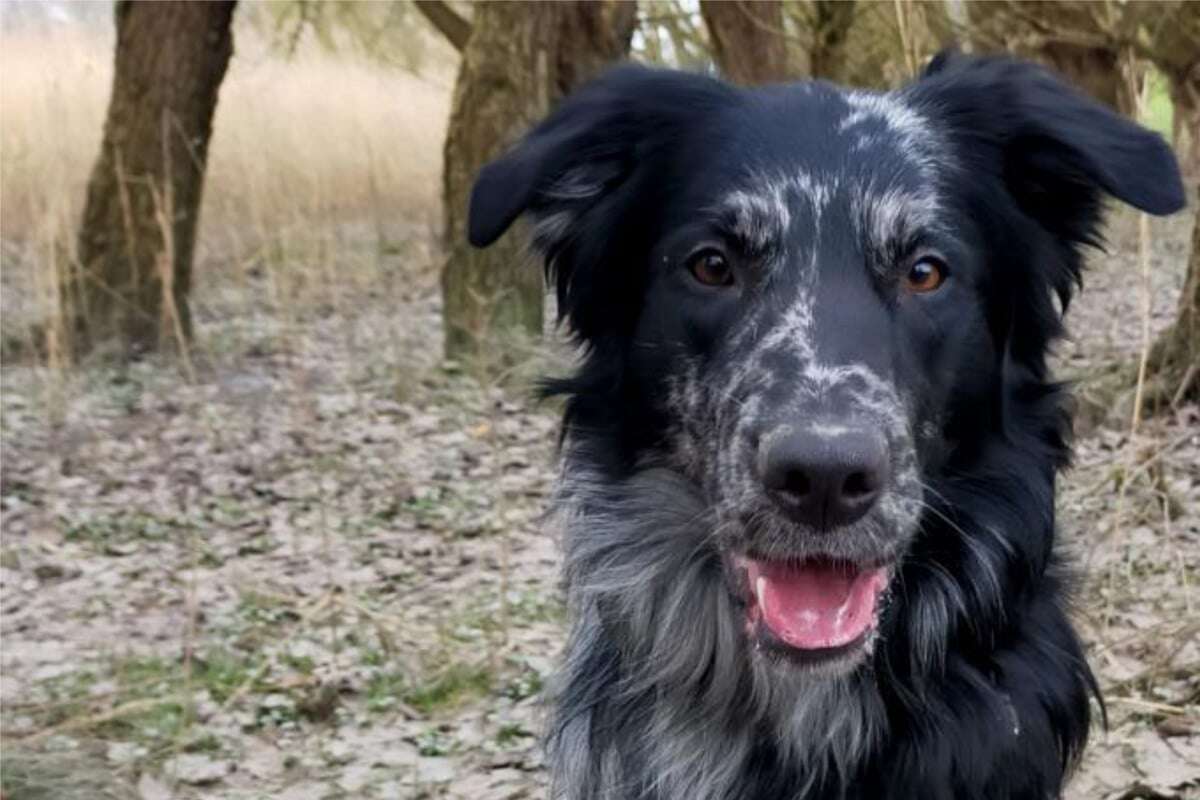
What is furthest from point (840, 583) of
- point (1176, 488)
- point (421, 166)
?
point (421, 166)

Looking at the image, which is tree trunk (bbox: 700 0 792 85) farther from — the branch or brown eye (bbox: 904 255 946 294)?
brown eye (bbox: 904 255 946 294)

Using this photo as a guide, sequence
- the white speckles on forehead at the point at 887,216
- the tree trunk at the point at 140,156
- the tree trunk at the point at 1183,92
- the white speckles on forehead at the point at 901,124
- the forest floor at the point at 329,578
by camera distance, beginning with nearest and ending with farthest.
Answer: the white speckles on forehead at the point at 887,216
the white speckles on forehead at the point at 901,124
the forest floor at the point at 329,578
the tree trunk at the point at 1183,92
the tree trunk at the point at 140,156

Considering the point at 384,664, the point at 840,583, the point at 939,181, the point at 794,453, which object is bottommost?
the point at 384,664

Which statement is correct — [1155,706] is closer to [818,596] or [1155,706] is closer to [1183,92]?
[818,596]

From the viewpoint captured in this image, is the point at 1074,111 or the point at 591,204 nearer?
the point at 1074,111

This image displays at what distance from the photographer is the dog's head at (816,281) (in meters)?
2.83

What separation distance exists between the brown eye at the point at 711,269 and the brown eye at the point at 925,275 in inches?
13.6

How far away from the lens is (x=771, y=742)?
3172 mm

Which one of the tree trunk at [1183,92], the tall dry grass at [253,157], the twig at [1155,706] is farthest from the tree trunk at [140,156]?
the twig at [1155,706]

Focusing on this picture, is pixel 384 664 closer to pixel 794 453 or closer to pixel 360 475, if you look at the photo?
pixel 360 475

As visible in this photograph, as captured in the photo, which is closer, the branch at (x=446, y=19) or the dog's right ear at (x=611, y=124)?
the dog's right ear at (x=611, y=124)

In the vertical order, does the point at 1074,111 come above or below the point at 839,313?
above

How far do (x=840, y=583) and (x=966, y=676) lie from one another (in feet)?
1.32

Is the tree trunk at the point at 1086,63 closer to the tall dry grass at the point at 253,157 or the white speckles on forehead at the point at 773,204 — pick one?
the tall dry grass at the point at 253,157
